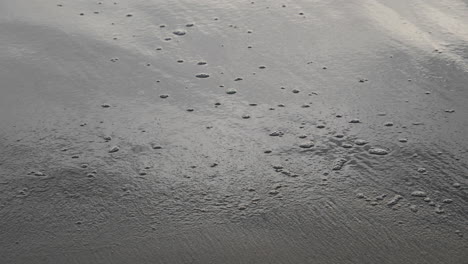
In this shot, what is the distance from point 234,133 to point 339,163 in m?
0.96

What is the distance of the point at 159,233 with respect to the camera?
4.11 m

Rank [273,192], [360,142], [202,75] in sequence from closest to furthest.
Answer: [273,192], [360,142], [202,75]

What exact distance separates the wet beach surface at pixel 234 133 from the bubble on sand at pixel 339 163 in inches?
0.6

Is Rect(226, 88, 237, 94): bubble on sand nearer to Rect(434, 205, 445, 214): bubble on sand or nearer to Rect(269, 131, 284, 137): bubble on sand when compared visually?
Rect(269, 131, 284, 137): bubble on sand

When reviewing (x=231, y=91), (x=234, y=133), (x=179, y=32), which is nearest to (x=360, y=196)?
(x=234, y=133)

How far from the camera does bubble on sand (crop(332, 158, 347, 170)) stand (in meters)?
4.75

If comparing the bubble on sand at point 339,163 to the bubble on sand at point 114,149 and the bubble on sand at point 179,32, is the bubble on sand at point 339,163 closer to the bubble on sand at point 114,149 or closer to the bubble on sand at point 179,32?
the bubble on sand at point 114,149

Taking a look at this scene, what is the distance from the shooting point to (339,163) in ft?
15.8

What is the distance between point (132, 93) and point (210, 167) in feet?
4.81

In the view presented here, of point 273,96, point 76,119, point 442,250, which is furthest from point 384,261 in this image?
point 76,119

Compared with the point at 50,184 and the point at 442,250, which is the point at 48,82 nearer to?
the point at 50,184

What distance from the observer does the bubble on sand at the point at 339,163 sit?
4.75 metres

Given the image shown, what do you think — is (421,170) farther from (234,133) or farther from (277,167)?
(234,133)

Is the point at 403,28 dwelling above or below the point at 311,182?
above
